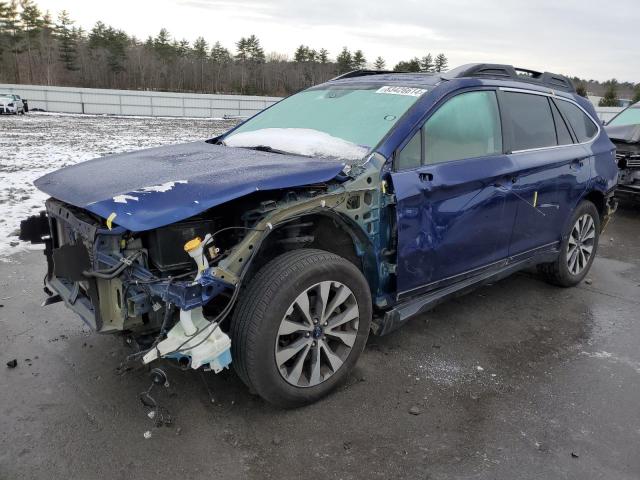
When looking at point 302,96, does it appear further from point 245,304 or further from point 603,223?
point 603,223

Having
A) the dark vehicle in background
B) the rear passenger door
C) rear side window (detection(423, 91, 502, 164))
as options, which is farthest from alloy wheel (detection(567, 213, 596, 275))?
the dark vehicle in background

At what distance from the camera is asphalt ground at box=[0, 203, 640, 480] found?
246cm

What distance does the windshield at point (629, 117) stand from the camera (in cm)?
898

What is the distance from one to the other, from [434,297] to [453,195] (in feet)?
2.26

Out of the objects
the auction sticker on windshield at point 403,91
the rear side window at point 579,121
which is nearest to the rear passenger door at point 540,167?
the rear side window at point 579,121

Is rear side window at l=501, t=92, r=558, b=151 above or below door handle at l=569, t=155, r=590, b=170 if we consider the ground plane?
above

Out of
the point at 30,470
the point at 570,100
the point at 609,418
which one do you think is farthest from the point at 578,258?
the point at 30,470

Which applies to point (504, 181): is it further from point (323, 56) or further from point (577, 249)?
point (323, 56)

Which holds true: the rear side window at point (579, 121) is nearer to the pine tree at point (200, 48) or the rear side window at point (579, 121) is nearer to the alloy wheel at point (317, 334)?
the alloy wheel at point (317, 334)

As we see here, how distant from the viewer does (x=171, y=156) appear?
3381mm

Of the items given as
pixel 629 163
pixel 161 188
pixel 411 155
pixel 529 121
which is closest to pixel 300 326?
pixel 161 188

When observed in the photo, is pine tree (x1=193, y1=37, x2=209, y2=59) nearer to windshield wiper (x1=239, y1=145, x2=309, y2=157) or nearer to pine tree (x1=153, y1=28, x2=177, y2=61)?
pine tree (x1=153, y1=28, x2=177, y2=61)

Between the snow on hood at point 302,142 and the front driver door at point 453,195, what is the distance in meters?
0.32

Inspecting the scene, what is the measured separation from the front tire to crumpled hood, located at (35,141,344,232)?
1.49 ft
